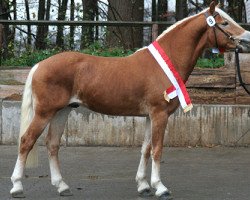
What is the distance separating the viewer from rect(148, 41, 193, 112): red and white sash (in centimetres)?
722

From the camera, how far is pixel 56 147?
7.61 m

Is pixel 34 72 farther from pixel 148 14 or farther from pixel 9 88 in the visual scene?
pixel 148 14

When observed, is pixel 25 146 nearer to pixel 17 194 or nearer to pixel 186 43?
pixel 17 194

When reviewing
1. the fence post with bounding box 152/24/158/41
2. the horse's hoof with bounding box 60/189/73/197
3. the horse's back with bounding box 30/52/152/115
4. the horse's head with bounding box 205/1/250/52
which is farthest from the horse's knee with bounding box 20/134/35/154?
the fence post with bounding box 152/24/158/41

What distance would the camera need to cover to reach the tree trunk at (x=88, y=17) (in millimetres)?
14164

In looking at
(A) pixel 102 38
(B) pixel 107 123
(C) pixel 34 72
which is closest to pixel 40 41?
(A) pixel 102 38

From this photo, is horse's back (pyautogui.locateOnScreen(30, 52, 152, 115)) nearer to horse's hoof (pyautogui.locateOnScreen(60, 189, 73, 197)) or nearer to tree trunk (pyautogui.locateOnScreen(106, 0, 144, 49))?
horse's hoof (pyautogui.locateOnScreen(60, 189, 73, 197))

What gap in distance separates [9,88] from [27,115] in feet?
15.3

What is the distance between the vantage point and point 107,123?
36.3 ft

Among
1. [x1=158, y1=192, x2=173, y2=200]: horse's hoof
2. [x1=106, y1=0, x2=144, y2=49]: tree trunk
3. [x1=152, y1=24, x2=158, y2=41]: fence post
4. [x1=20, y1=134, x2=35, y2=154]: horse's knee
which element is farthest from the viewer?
[x1=106, y1=0, x2=144, y2=49]: tree trunk

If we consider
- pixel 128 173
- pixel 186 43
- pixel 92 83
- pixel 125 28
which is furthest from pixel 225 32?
pixel 125 28

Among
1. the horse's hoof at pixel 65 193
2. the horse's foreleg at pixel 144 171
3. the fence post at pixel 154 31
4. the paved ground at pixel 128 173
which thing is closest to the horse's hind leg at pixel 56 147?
the horse's hoof at pixel 65 193

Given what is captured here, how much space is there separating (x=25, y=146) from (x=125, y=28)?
741 centimetres

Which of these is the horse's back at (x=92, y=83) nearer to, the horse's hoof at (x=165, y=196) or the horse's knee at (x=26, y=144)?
the horse's knee at (x=26, y=144)
